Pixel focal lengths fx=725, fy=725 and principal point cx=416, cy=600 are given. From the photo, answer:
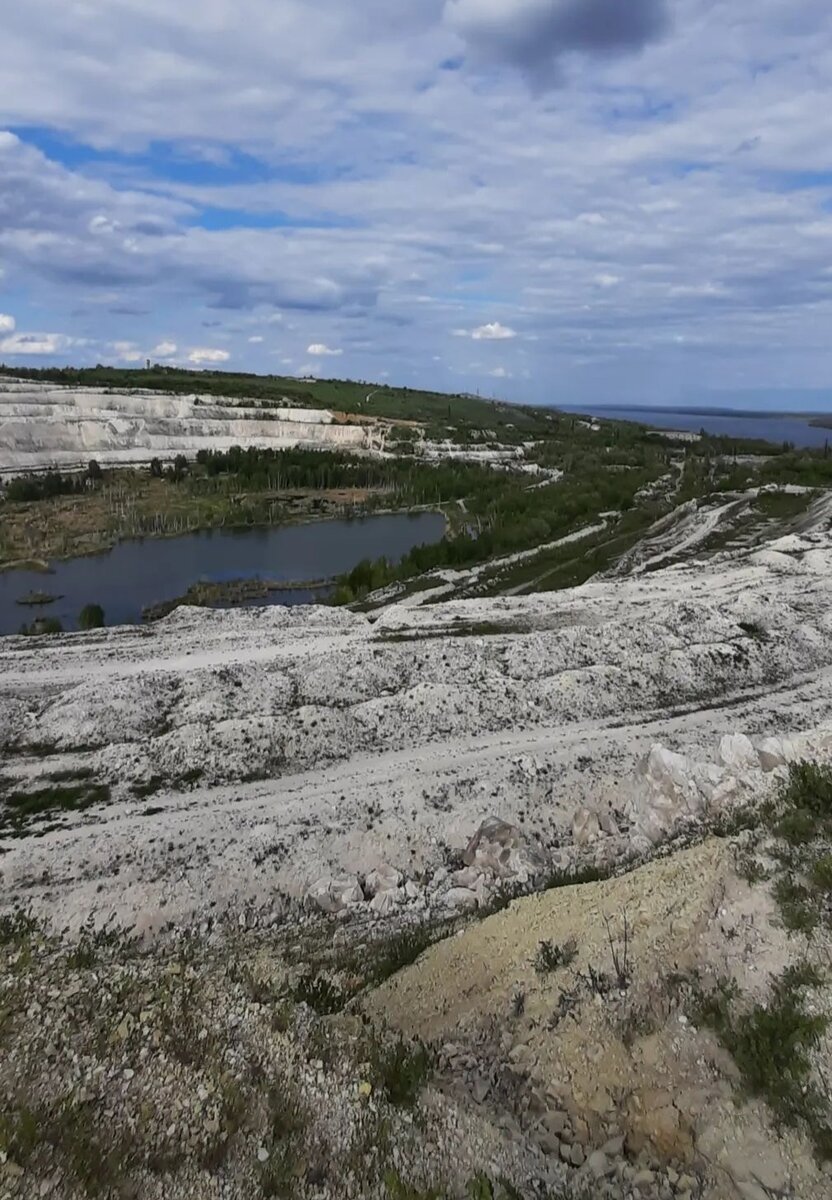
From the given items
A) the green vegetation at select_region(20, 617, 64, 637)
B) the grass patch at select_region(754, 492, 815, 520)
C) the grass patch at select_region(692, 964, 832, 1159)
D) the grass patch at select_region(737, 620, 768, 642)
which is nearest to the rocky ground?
the grass patch at select_region(692, 964, 832, 1159)

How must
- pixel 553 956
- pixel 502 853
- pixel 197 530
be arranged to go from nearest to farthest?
1. pixel 553 956
2. pixel 502 853
3. pixel 197 530

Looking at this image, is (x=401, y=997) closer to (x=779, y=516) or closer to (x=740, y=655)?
(x=740, y=655)

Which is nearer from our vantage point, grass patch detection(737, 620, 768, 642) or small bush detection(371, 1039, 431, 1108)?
small bush detection(371, 1039, 431, 1108)

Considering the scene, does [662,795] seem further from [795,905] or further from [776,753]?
[795,905]

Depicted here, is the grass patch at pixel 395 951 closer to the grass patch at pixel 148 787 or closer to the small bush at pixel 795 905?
the small bush at pixel 795 905

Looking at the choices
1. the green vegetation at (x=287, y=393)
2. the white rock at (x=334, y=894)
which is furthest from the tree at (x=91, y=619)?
the green vegetation at (x=287, y=393)

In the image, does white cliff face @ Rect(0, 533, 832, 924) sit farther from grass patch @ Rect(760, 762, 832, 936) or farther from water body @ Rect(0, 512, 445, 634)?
water body @ Rect(0, 512, 445, 634)

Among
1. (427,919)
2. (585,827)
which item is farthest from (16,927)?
(585,827)

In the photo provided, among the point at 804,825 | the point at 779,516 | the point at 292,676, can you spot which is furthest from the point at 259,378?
the point at 804,825
